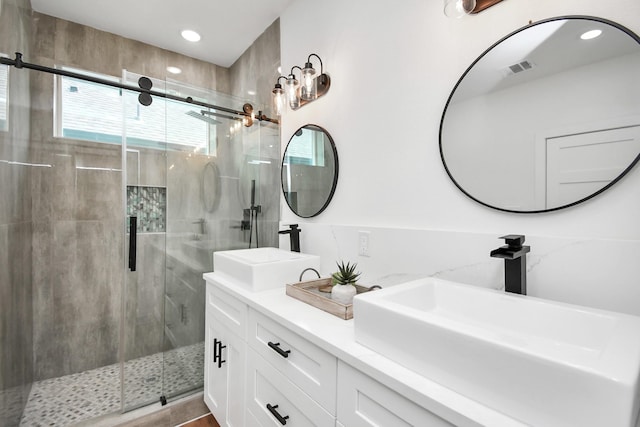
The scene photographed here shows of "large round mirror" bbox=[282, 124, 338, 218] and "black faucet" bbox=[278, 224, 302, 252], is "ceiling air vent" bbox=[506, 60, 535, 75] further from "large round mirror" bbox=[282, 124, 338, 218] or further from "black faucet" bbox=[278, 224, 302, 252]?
"black faucet" bbox=[278, 224, 302, 252]

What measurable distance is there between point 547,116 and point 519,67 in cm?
19

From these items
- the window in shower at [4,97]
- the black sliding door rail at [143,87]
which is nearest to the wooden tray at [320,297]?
the black sliding door rail at [143,87]

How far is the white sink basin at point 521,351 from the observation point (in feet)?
1.49

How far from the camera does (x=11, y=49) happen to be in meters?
1.53

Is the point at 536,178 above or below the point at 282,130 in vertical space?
below

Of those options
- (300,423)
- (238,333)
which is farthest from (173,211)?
(300,423)

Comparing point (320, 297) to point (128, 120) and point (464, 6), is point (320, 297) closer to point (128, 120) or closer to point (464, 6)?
point (464, 6)

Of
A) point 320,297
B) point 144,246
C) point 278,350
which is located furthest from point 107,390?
point 320,297

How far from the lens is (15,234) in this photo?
1693 mm

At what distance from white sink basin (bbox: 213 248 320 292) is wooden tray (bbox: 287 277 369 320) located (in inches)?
5.7

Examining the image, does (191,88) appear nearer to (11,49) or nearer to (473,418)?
(11,49)

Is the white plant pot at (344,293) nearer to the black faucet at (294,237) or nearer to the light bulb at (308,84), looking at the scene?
the black faucet at (294,237)

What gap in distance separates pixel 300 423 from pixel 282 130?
5.78ft

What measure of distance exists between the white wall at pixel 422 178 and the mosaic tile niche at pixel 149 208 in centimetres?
109
